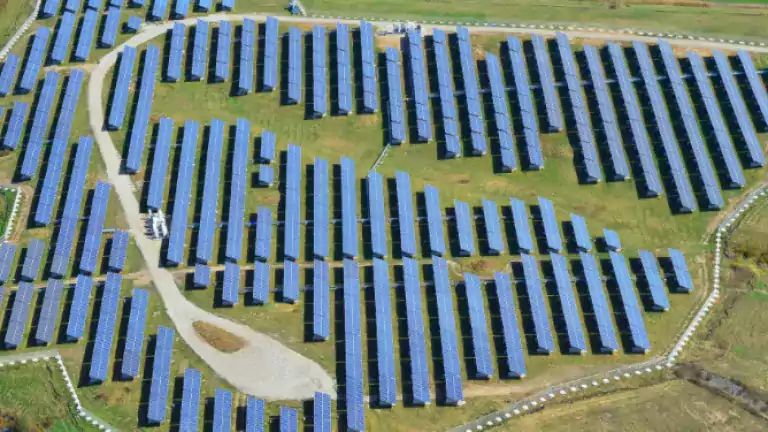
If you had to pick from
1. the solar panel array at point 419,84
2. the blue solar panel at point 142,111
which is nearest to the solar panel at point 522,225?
the solar panel array at point 419,84

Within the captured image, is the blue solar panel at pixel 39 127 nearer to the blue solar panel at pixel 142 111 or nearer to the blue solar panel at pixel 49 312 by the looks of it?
the blue solar panel at pixel 142 111

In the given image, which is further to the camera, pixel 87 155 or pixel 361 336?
pixel 87 155

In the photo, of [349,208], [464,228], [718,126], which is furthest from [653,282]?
[349,208]

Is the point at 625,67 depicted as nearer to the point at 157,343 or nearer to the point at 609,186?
the point at 609,186

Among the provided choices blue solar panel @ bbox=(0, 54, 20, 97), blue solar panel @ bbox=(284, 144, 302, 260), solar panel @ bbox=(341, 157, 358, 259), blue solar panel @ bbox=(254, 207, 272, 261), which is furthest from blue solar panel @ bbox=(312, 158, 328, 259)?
blue solar panel @ bbox=(0, 54, 20, 97)

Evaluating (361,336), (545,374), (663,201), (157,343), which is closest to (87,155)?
(157,343)
